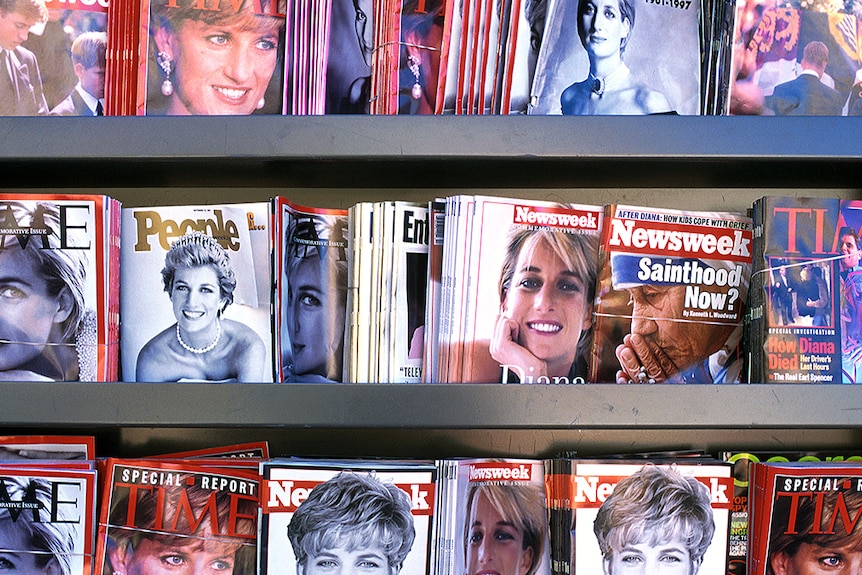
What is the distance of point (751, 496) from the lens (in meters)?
1.22

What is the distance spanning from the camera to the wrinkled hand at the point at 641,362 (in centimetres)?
120

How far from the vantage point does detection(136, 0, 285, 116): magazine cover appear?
3.96 ft

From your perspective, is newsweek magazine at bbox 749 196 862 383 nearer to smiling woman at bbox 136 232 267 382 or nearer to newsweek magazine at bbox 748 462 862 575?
newsweek magazine at bbox 748 462 862 575

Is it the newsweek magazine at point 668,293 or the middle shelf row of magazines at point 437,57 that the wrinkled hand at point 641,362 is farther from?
the middle shelf row of magazines at point 437,57

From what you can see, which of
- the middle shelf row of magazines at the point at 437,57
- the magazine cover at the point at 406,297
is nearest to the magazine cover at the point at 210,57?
the middle shelf row of magazines at the point at 437,57

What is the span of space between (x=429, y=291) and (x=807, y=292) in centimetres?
55

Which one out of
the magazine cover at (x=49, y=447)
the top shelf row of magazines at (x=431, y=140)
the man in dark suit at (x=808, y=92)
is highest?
the man in dark suit at (x=808, y=92)

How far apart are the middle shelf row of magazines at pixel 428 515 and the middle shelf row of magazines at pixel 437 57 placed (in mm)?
552

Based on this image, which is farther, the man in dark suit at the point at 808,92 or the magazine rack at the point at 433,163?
the man in dark suit at the point at 808,92

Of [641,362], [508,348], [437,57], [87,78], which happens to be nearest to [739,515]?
[641,362]

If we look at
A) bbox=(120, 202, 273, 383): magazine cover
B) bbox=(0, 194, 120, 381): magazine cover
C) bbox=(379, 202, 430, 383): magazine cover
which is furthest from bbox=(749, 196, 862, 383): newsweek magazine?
bbox=(0, 194, 120, 381): magazine cover

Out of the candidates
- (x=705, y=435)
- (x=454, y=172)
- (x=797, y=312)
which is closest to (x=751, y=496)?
(x=705, y=435)

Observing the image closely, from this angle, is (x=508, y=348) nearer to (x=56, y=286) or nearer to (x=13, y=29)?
(x=56, y=286)

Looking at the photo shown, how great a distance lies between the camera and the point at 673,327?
1.21 m
